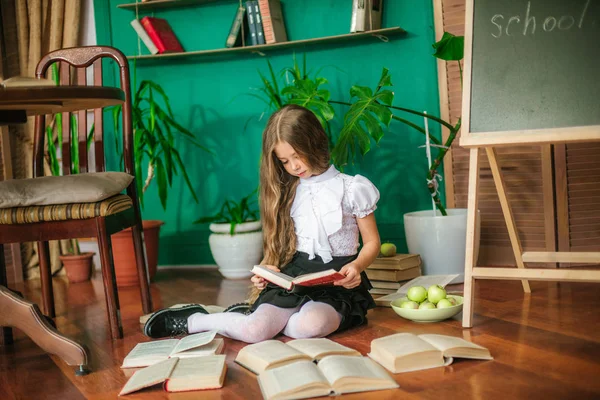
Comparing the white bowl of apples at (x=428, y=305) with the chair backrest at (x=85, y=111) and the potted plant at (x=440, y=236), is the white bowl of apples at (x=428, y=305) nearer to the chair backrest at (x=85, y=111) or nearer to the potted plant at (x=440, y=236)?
the potted plant at (x=440, y=236)

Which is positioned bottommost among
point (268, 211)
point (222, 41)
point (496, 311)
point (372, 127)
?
point (496, 311)

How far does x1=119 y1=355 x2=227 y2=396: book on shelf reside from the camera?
1708 millimetres

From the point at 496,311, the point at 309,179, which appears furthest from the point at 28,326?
the point at 496,311

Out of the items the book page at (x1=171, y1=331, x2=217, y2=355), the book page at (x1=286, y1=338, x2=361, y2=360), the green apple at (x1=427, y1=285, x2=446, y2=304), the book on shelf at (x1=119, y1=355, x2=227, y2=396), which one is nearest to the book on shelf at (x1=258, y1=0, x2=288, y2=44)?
the green apple at (x1=427, y1=285, x2=446, y2=304)

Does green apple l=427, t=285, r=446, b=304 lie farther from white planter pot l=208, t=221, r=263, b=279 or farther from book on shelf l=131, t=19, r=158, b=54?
book on shelf l=131, t=19, r=158, b=54

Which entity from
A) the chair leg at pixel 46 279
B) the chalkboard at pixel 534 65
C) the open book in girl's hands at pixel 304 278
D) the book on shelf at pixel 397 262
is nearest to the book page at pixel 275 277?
the open book in girl's hands at pixel 304 278

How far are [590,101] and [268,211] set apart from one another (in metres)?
1.02

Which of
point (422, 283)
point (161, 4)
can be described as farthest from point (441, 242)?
point (161, 4)

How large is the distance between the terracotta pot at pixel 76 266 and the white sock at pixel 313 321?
1.85 metres

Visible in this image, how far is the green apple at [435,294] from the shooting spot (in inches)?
89.6

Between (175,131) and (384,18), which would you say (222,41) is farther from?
(384,18)

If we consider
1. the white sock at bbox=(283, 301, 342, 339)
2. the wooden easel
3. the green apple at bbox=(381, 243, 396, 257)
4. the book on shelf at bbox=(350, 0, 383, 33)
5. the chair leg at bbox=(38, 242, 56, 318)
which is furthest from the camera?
the book on shelf at bbox=(350, 0, 383, 33)

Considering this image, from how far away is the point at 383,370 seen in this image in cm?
168

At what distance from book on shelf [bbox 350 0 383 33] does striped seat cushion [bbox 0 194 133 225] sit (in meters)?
1.46
